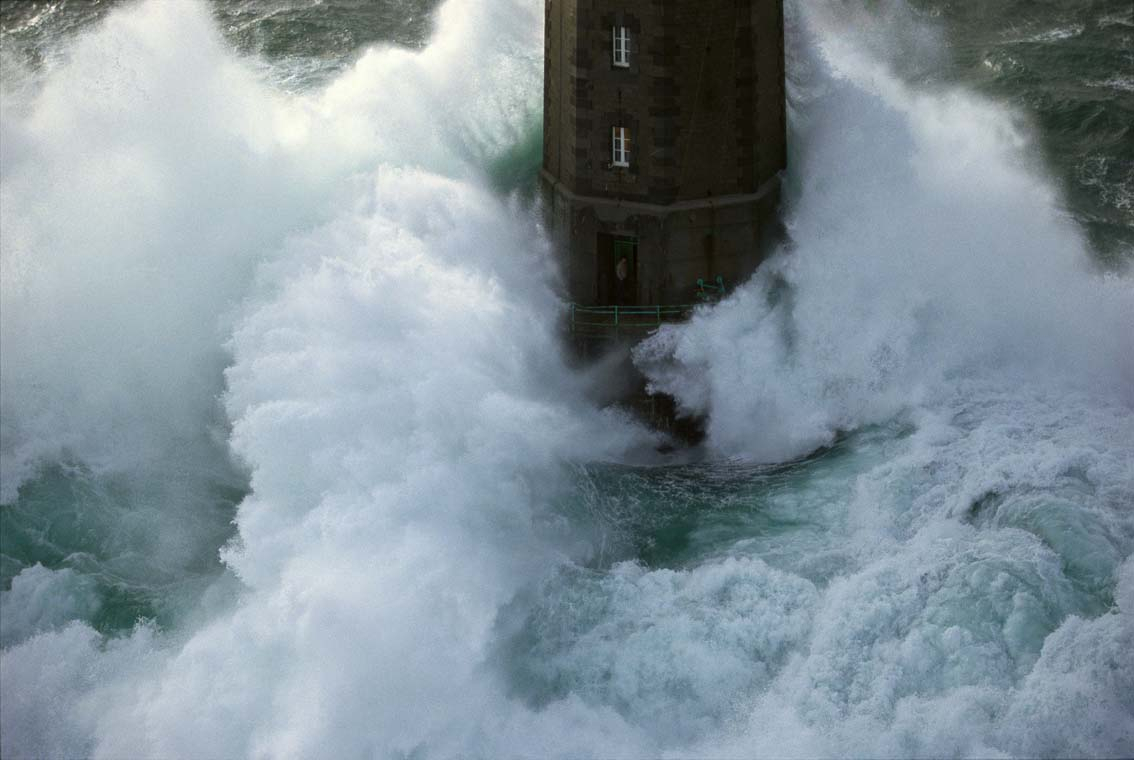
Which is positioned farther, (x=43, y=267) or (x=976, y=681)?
(x=43, y=267)

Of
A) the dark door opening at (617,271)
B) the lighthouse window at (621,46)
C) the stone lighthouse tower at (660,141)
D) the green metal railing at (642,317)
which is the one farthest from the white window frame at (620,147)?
the green metal railing at (642,317)

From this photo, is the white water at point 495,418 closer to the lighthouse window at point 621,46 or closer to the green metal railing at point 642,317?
the green metal railing at point 642,317

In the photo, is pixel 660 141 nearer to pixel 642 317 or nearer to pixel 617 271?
pixel 617 271

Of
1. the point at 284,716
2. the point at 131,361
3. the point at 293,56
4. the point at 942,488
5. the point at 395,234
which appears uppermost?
the point at 293,56

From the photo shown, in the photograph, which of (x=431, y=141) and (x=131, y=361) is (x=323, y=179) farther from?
(x=131, y=361)

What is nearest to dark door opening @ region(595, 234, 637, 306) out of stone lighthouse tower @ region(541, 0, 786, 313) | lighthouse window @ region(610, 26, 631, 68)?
stone lighthouse tower @ region(541, 0, 786, 313)

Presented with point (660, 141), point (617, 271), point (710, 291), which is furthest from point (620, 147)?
point (710, 291)

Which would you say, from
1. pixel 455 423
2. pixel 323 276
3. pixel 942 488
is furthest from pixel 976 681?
pixel 323 276
